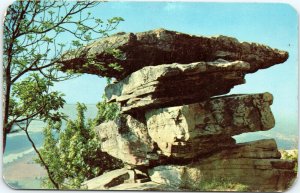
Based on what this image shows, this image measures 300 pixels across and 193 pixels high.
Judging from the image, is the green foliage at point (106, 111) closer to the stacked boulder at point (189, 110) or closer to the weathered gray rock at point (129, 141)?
the weathered gray rock at point (129, 141)

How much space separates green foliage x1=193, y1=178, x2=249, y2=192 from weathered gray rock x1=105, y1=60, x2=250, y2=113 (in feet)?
7.01

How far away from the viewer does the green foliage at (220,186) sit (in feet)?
37.0

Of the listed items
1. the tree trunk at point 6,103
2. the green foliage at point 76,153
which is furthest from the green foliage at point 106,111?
the tree trunk at point 6,103

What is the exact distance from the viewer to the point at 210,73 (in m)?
12.4

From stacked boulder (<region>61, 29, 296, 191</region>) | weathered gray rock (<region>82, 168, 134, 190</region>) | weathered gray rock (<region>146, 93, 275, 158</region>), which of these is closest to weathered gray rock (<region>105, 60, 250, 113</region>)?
stacked boulder (<region>61, 29, 296, 191</region>)

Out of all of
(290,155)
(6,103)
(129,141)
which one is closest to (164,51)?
(129,141)

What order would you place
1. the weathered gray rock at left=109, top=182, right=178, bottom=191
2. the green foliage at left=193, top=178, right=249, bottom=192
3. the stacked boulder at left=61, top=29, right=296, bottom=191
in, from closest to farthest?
the green foliage at left=193, top=178, right=249, bottom=192 < the weathered gray rock at left=109, top=182, right=178, bottom=191 < the stacked boulder at left=61, top=29, right=296, bottom=191

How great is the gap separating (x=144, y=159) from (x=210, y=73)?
2.93m

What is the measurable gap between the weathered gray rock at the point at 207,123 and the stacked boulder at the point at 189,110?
0.03 m

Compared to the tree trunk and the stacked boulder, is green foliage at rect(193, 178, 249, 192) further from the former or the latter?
the tree trunk

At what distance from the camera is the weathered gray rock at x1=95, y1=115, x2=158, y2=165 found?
1294 centimetres

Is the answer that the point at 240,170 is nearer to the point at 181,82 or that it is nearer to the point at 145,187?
the point at 145,187

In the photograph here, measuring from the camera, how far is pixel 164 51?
12.5 m

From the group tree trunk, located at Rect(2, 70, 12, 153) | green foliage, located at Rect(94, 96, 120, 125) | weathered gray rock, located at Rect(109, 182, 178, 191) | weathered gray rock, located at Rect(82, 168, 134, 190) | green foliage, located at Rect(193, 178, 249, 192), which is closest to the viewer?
tree trunk, located at Rect(2, 70, 12, 153)
